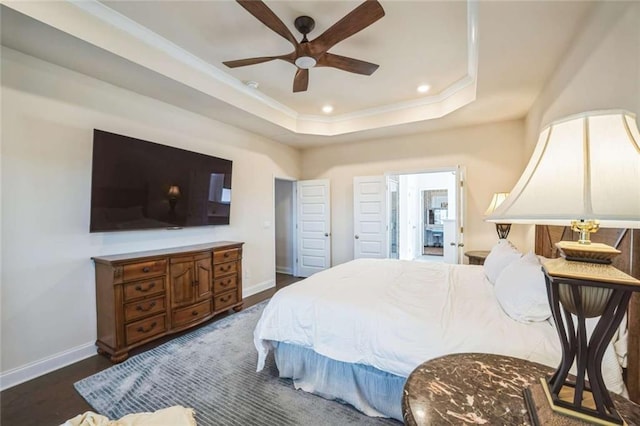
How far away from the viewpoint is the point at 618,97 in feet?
4.89

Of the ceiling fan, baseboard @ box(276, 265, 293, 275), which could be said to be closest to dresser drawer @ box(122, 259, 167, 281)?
the ceiling fan

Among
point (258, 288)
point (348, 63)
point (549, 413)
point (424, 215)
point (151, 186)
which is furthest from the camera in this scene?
point (424, 215)

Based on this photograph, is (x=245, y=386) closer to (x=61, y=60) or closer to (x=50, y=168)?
(x=50, y=168)

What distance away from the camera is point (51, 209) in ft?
7.95

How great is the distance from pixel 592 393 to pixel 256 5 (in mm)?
2453

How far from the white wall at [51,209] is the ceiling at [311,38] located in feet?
0.80

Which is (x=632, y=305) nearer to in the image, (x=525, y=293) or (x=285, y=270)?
(x=525, y=293)

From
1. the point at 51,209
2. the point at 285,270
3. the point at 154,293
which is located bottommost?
the point at 285,270

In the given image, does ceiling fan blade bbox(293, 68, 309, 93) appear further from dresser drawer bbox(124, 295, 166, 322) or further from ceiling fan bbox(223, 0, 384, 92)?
dresser drawer bbox(124, 295, 166, 322)

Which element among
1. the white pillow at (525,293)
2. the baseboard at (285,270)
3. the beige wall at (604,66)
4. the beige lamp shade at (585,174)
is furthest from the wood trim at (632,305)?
the baseboard at (285,270)

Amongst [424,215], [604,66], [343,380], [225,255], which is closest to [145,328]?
[225,255]

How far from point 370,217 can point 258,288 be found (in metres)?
2.33

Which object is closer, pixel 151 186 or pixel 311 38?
pixel 311 38

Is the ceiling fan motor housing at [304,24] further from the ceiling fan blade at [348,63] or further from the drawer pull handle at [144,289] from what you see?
the drawer pull handle at [144,289]
